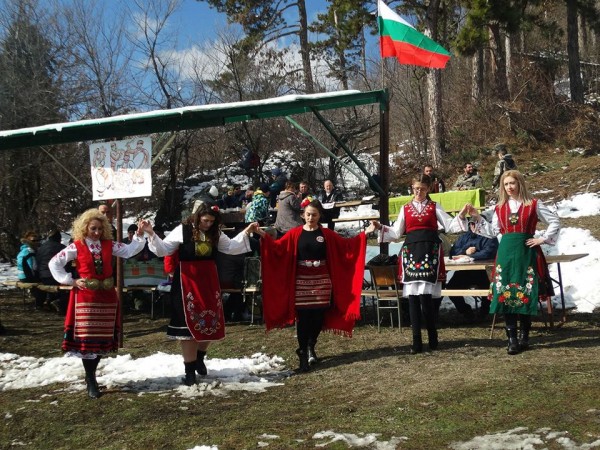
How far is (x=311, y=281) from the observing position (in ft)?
21.6

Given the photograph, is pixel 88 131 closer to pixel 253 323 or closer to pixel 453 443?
pixel 253 323

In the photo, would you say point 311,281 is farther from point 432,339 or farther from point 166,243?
point 166,243

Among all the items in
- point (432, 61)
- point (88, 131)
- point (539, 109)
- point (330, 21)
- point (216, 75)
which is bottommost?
point (88, 131)

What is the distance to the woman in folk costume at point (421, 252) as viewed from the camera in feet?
21.7

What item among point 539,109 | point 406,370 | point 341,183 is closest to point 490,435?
point 406,370

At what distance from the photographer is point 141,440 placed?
4.61 meters

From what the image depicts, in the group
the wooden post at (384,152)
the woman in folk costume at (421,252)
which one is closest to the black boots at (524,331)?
the woman in folk costume at (421,252)

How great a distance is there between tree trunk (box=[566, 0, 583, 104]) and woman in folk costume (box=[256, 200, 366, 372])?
59.8 feet

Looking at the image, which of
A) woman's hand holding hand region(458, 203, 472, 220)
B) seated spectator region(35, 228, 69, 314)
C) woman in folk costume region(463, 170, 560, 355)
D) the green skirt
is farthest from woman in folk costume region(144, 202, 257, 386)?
seated spectator region(35, 228, 69, 314)

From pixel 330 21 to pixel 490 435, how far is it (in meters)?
23.9

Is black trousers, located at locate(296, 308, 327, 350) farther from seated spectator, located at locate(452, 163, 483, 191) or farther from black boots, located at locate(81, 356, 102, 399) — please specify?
seated spectator, located at locate(452, 163, 483, 191)

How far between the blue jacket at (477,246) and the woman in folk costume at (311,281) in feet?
6.86

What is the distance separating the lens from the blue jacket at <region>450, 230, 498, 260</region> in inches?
323

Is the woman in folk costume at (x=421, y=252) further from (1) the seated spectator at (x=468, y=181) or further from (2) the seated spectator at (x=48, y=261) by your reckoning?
(1) the seated spectator at (x=468, y=181)
